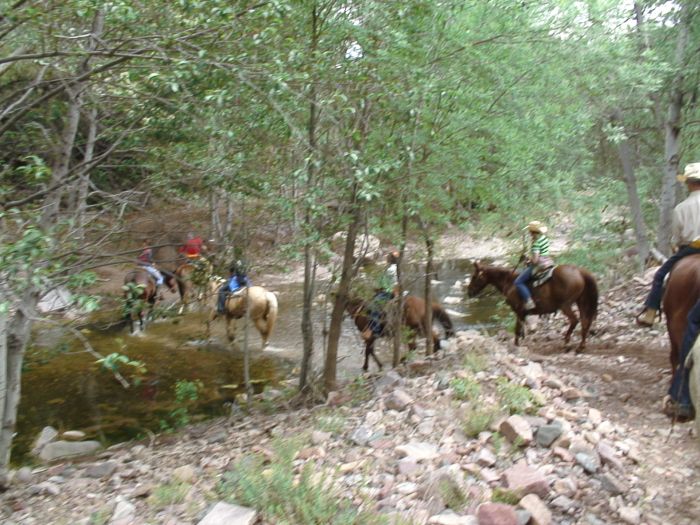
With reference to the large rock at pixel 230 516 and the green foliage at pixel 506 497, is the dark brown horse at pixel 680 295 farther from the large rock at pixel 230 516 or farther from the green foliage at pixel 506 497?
the large rock at pixel 230 516

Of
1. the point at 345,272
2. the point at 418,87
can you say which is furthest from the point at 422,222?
the point at 418,87

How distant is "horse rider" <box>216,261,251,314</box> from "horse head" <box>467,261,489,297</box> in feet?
15.3

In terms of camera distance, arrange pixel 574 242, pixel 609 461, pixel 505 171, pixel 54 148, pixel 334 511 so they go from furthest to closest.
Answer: pixel 574 242, pixel 505 171, pixel 54 148, pixel 609 461, pixel 334 511

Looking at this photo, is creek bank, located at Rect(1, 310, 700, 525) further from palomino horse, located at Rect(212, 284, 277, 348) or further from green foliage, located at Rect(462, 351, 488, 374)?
palomino horse, located at Rect(212, 284, 277, 348)

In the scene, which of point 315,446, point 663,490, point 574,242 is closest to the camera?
point 663,490

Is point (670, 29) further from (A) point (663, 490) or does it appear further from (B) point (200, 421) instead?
(B) point (200, 421)

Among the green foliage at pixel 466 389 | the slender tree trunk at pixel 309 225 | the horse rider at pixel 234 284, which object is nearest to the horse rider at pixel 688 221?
the green foliage at pixel 466 389

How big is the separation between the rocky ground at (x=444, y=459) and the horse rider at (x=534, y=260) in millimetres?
2499

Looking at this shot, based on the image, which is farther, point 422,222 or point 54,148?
point 422,222

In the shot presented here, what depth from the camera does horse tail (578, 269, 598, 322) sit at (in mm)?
10609

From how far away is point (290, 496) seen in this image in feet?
14.1

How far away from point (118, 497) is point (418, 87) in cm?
510

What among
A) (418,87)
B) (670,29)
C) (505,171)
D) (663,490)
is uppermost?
(670,29)

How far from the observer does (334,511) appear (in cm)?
416
